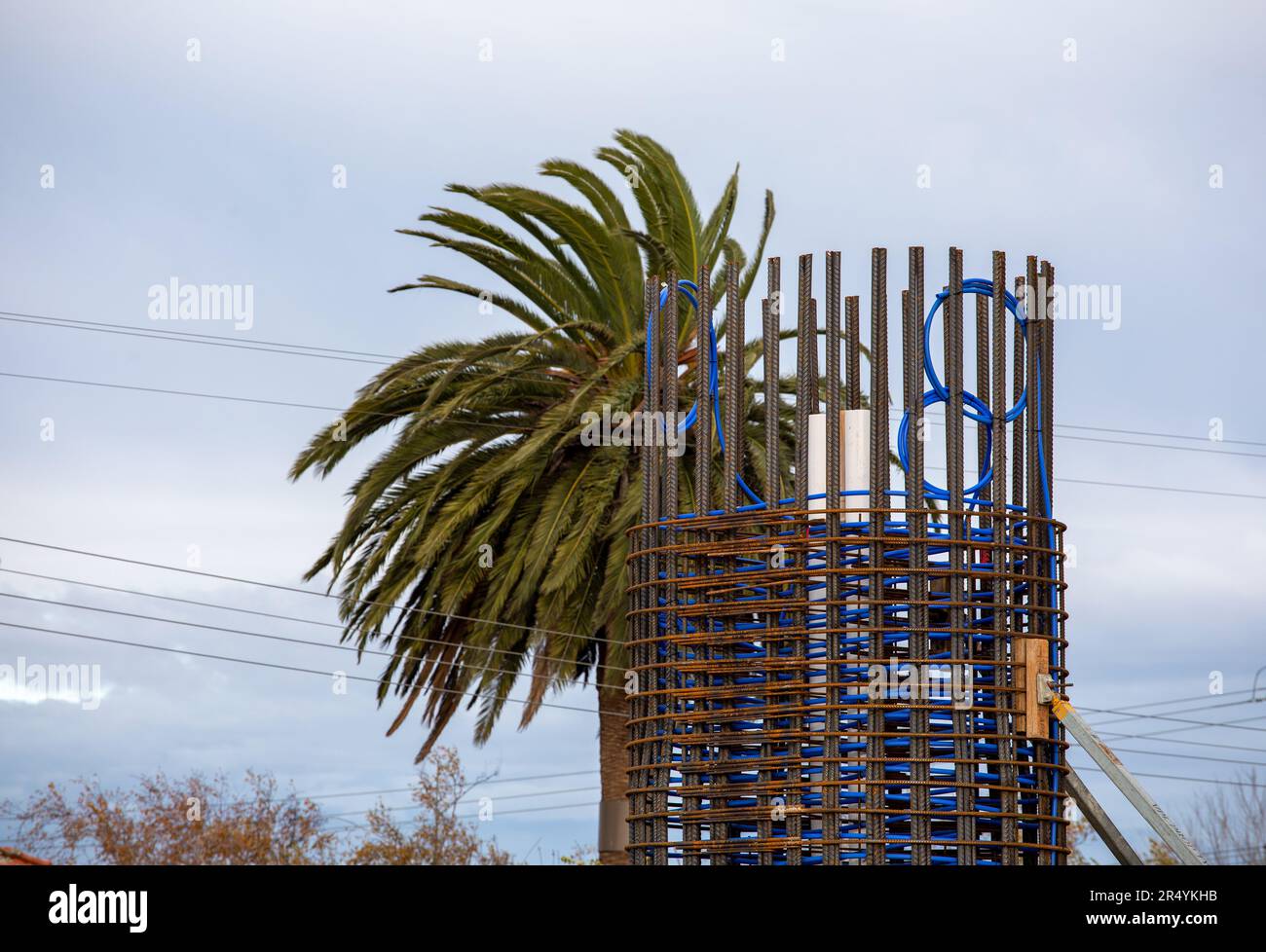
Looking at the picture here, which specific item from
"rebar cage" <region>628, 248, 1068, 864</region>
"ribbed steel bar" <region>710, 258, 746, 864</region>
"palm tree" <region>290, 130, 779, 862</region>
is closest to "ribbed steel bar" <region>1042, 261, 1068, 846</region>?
"rebar cage" <region>628, 248, 1068, 864</region>

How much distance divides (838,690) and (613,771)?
1194cm

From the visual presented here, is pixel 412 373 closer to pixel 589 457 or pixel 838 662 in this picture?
pixel 589 457

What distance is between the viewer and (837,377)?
9.80 metres

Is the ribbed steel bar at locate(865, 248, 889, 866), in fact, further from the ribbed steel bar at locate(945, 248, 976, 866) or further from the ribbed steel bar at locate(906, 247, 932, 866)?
the ribbed steel bar at locate(945, 248, 976, 866)

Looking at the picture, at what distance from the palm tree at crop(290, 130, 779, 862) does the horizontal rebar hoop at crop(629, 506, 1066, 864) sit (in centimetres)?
1014

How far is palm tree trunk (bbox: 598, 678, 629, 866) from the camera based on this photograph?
20406 millimetres

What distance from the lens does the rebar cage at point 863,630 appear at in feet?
30.3

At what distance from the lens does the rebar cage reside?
9.23m

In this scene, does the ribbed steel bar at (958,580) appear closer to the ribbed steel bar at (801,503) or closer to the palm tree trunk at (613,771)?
the ribbed steel bar at (801,503)

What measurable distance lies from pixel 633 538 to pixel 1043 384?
2.80 m

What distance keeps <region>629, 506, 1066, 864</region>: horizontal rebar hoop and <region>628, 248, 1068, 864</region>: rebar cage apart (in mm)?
14

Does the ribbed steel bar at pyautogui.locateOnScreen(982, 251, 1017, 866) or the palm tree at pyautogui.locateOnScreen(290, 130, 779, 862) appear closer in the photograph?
the ribbed steel bar at pyautogui.locateOnScreen(982, 251, 1017, 866)

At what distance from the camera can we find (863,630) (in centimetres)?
922

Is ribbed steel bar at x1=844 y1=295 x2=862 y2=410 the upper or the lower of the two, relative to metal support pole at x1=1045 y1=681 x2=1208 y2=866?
upper
